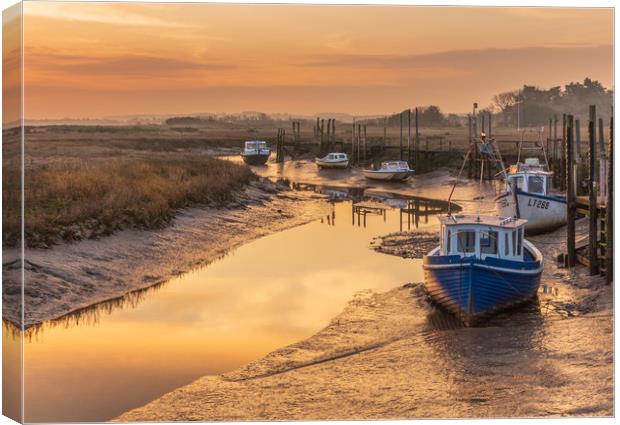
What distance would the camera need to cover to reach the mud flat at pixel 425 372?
1239cm

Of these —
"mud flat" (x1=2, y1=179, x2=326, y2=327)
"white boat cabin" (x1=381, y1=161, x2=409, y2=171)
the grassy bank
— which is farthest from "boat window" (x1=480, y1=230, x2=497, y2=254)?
"white boat cabin" (x1=381, y1=161, x2=409, y2=171)

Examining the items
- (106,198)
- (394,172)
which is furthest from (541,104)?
(106,198)

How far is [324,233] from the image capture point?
3262 centimetres

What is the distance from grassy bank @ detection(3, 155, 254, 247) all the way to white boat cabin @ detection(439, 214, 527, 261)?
960cm

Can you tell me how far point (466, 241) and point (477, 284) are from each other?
138 centimetres

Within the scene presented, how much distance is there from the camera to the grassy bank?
76.3 ft

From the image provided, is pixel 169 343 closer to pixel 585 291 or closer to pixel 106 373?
pixel 106 373

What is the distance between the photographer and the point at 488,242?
63.0ft

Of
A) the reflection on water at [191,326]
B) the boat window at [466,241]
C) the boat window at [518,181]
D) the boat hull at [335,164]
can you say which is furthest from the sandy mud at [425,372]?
the boat hull at [335,164]

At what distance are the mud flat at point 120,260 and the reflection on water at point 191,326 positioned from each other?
478 millimetres

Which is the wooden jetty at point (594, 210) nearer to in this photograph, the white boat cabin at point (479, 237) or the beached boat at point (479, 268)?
the beached boat at point (479, 268)

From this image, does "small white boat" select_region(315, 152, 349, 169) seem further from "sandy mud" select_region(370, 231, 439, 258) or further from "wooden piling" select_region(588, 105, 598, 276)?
"wooden piling" select_region(588, 105, 598, 276)

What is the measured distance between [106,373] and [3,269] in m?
3.65

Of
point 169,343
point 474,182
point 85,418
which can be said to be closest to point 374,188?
point 474,182
